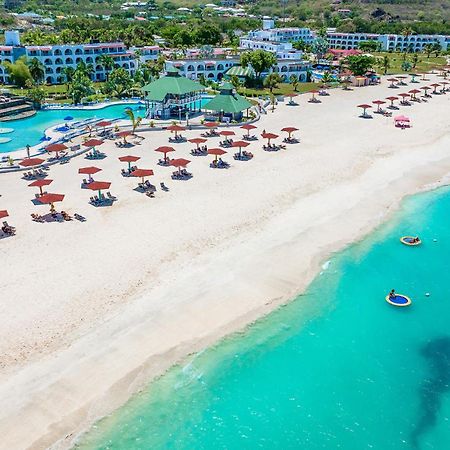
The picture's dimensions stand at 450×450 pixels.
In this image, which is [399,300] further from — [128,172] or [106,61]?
[106,61]

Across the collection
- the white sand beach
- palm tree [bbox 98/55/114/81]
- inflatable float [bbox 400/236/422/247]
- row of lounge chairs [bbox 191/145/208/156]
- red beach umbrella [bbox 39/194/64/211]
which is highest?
palm tree [bbox 98/55/114/81]

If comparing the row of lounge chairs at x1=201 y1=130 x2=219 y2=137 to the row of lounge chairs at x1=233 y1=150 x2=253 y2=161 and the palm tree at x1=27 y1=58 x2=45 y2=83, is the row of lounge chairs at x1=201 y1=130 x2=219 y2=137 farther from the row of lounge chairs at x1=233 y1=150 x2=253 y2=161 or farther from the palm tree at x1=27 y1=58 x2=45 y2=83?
the palm tree at x1=27 y1=58 x2=45 y2=83

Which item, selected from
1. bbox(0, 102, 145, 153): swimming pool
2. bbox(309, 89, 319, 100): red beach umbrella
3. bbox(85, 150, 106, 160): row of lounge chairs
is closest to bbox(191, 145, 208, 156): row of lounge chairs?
bbox(85, 150, 106, 160): row of lounge chairs

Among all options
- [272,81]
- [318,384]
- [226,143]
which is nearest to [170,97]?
[226,143]

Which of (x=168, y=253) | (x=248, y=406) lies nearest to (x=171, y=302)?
(x=168, y=253)

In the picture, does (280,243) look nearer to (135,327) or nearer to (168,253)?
(168,253)

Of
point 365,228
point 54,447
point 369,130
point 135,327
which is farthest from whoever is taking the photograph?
point 369,130

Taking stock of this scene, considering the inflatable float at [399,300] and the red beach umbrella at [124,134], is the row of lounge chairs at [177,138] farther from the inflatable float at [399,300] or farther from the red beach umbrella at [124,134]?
→ the inflatable float at [399,300]
